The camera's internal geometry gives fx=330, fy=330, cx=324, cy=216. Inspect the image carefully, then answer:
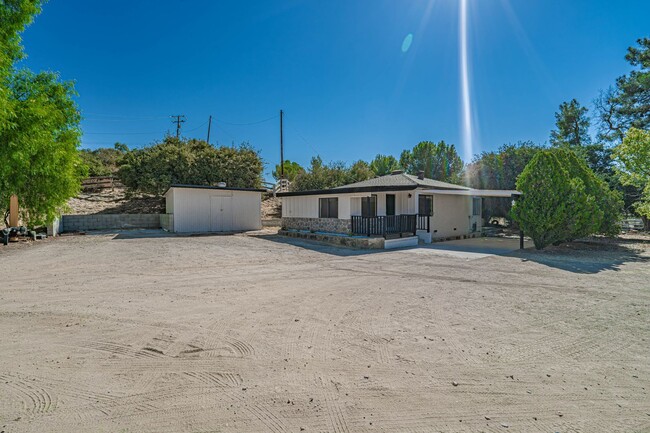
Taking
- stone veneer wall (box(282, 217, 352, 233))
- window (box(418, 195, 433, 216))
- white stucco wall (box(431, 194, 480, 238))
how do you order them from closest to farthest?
stone veneer wall (box(282, 217, 352, 233))
window (box(418, 195, 433, 216))
white stucco wall (box(431, 194, 480, 238))

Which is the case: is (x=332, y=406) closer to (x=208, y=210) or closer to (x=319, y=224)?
(x=319, y=224)

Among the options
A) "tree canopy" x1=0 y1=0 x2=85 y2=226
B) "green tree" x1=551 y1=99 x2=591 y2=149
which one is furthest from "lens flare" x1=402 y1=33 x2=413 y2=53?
"green tree" x1=551 y1=99 x2=591 y2=149

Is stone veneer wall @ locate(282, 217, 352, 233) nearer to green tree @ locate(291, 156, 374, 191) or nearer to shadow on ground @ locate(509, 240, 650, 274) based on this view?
shadow on ground @ locate(509, 240, 650, 274)

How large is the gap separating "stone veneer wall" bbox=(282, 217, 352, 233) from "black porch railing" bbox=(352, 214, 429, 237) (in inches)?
28.0

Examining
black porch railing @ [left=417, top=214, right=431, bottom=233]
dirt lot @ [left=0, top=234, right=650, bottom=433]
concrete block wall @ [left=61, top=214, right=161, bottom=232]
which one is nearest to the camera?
dirt lot @ [left=0, top=234, right=650, bottom=433]

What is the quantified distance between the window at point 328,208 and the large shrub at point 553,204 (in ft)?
23.7

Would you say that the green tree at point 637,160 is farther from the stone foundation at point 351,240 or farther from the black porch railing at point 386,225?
the stone foundation at point 351,240

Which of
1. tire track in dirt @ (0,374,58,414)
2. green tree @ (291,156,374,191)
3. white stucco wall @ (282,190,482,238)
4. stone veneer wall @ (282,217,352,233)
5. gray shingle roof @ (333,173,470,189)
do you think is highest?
green tree @ (291,156,374,191)

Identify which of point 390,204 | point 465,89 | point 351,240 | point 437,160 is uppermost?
point 465,89

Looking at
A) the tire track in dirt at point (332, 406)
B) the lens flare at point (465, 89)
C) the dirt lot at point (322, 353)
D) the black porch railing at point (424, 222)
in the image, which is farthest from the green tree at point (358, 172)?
the tire track in dirt at point (332, 406)

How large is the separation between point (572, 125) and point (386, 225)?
→ 21250mm

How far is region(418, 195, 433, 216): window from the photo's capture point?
1506cm

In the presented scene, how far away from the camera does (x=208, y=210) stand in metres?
18.8

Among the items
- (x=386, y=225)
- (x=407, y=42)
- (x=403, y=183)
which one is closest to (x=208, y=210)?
(x=386, y=225)
